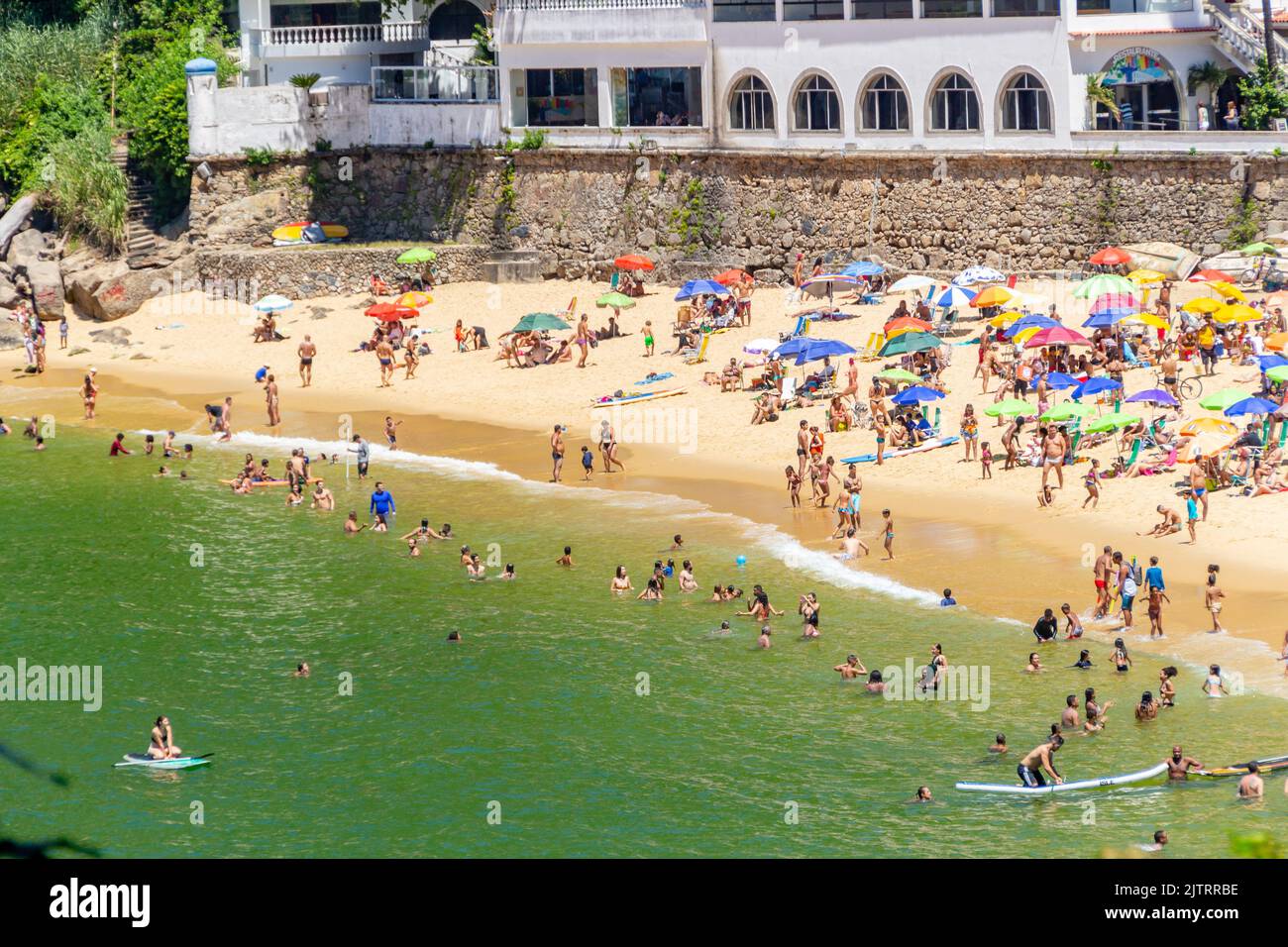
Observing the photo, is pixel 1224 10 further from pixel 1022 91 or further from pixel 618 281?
pixel 618 281

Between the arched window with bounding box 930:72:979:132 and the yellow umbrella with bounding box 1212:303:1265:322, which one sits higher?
the arched window with bounding box 930:72:979:132

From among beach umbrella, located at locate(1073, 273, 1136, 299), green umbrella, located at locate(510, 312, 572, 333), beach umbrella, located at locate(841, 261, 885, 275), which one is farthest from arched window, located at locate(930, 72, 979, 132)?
green umbrella, located at locate(510, 312, 572, 333)

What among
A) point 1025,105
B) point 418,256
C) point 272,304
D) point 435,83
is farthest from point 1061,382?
point 435,83

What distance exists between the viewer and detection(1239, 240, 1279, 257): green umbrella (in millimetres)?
42188

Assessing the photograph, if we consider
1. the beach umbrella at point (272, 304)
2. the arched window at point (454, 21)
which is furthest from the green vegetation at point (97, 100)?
the beach umbrella at point (272, 304)

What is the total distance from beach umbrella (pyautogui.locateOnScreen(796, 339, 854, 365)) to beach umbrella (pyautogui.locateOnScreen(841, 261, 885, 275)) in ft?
23.4

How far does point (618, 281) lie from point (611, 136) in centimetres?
460

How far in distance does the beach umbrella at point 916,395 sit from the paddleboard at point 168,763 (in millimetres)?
18123

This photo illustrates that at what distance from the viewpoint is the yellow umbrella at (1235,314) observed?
124 feet

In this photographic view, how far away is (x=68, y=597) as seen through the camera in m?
32.6

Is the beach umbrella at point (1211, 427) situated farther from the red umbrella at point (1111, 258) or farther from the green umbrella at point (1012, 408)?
the red umbrella at point (1111, 258)

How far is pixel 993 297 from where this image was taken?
4253 cm

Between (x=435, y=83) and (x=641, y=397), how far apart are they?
1688 cm

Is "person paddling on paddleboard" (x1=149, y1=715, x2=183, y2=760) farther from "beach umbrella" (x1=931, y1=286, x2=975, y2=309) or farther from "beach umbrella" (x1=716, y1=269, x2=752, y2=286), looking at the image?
"beach umbrella" (x1=716, y1=269, x2=752, y2=286)
